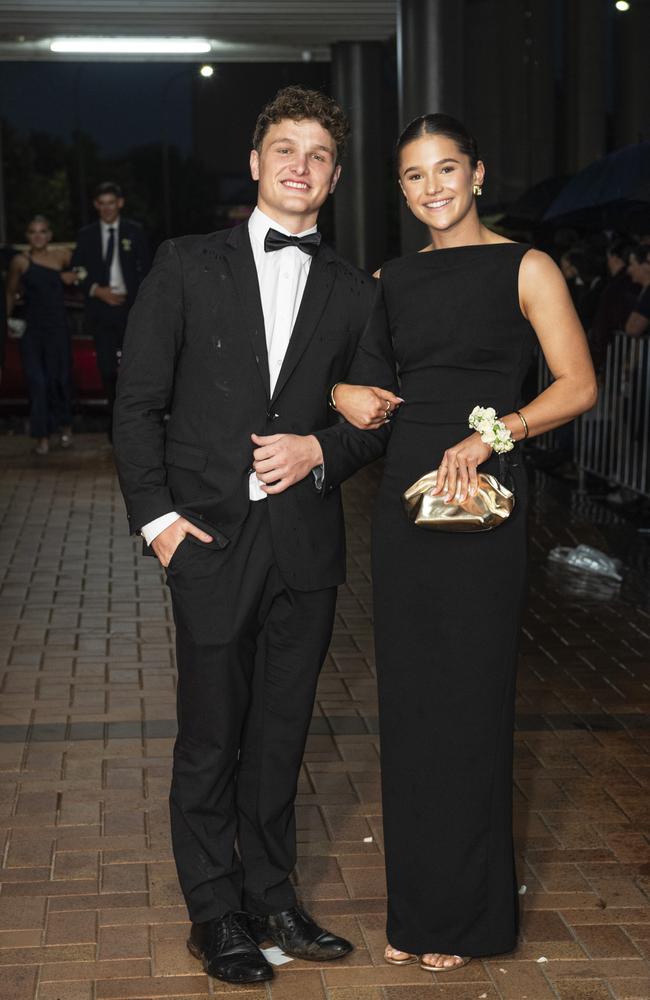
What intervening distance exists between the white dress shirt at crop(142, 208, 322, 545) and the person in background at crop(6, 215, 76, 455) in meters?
10.2

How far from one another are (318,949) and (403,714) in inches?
26.8

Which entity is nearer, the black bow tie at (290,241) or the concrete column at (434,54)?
the black bow tie at (290,241)

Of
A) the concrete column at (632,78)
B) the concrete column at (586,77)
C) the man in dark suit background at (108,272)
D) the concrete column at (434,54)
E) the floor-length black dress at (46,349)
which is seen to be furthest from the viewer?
the concrete column at (632,78)

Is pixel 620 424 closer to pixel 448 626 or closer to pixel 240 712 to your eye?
pixel 448 626

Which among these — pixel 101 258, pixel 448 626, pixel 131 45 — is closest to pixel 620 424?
pixel 101 258

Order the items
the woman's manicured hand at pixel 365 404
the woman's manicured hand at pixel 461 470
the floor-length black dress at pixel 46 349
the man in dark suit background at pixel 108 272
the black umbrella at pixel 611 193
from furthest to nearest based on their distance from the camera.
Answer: the floor-length black dress at pixel 46 349, the man in dark suit background at pixel 108 272, the black umbrella at pixel 611 193, the woman's manicured hand at pixel 365 404, the woman's manicured hand at pixel 461 470

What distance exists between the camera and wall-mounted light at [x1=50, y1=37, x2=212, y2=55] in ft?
71.4

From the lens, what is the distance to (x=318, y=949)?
12.6ft

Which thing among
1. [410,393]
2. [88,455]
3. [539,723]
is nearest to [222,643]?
[410,393]

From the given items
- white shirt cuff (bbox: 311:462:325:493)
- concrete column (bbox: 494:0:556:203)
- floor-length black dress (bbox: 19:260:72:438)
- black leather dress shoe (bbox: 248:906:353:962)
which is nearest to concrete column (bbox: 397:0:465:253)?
floor-length black dress (bbox: 19:260:72:438)

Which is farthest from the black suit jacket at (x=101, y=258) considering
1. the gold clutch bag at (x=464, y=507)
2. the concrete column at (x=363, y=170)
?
the gold clutch bag at (x=464, y=507)

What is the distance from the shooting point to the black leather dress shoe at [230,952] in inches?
146

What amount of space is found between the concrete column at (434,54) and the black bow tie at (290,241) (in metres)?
11.0

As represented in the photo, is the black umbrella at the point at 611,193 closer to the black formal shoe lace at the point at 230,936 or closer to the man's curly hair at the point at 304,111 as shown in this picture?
the man's curly hair at the point at 304,111
